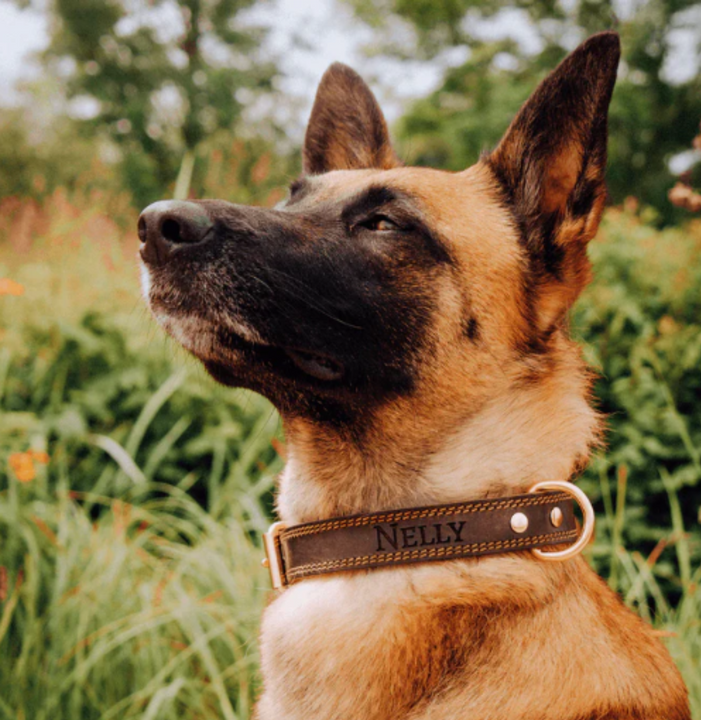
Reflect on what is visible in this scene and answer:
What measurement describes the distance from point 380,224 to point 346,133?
0.74 metres

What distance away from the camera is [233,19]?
65.4ft

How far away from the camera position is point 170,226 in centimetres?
168

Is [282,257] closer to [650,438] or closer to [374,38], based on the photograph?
[650,438]

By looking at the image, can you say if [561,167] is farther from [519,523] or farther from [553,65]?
[553,65]

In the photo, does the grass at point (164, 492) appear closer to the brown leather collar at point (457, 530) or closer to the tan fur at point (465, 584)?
the tan fur at point (465, 584)

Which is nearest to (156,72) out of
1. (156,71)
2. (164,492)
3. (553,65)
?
(156,71)

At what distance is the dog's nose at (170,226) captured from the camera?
65.3 inches

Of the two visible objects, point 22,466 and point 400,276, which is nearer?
point 400,276

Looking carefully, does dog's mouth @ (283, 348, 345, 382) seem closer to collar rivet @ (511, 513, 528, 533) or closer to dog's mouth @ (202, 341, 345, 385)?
dog's mouth @ (202, 341, 345, 385)

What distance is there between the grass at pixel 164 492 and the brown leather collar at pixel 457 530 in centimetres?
74

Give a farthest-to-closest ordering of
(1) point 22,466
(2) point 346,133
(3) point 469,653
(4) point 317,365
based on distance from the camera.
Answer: (1) point 22,466 → (2) point 346,133 → (4) point 317,365 → (3) point 469,653

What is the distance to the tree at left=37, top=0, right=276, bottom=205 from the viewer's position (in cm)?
1875

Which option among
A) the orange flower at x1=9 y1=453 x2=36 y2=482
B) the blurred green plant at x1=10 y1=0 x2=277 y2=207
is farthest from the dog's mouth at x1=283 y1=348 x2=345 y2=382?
the blurred green plant at x1=10 y1=0 x2=277 y2=207

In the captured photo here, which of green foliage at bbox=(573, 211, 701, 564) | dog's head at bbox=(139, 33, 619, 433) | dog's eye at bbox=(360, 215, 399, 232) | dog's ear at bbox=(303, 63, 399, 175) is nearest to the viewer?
dog's head at bbox=(139, 33, 619, 433)
